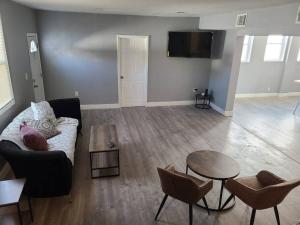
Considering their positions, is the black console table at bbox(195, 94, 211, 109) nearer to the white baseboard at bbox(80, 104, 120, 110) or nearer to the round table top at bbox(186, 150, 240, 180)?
the white baseboard at bbox(80, 104, 120, 110)

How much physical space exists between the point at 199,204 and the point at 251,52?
252 inches

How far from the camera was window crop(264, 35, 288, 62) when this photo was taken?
797 cm

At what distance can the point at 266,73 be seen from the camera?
8.19m

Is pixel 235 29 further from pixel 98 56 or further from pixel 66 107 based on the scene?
pixel 66 107

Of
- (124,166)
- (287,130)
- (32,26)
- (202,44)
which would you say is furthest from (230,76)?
(32,26)

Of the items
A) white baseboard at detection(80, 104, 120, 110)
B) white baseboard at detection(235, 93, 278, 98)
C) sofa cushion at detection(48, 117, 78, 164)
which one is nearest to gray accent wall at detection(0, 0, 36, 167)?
sofa cushion at detection(48, 117, 78, 164)

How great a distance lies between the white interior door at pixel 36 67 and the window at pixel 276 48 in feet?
23.5

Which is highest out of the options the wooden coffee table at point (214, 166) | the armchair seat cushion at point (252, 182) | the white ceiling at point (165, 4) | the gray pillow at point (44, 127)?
the white ceiling at point (165, 4)

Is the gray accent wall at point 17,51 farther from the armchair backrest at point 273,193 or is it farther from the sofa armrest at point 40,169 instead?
the armchair backrest at point 273,193

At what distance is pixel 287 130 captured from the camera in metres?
5.52

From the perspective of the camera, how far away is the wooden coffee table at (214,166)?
2723 mm

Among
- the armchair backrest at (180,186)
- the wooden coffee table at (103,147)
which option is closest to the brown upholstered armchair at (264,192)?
the armchair backrest at (180,186)

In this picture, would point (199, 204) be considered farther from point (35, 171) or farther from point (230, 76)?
point (230, 76)

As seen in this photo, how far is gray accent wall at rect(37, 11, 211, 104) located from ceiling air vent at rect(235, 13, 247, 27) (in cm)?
197
